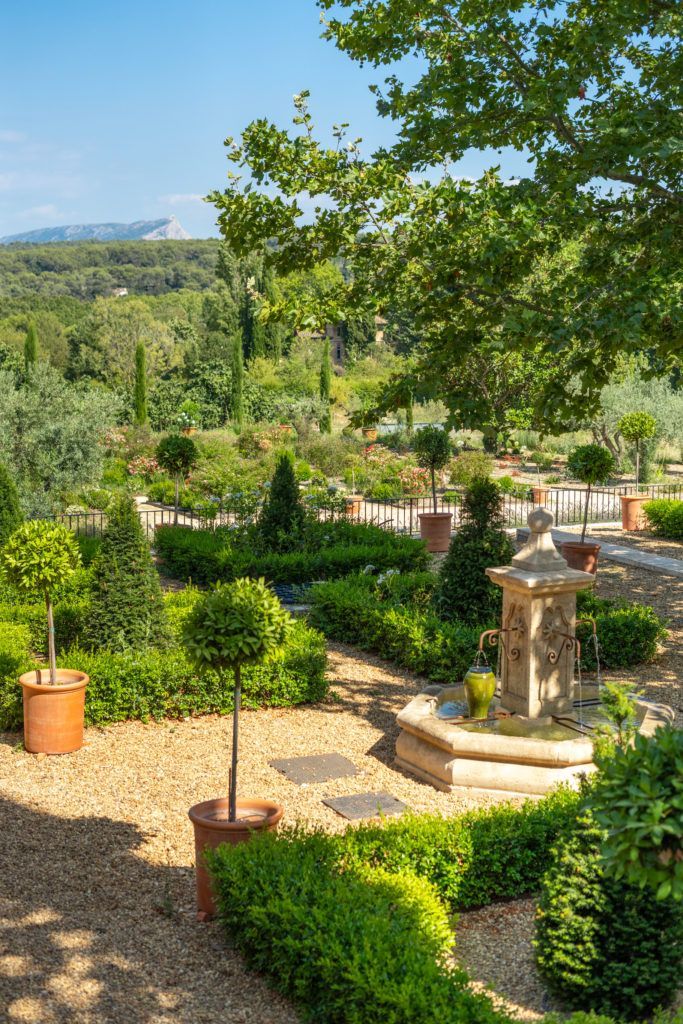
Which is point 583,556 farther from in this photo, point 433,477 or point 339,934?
point 339,934

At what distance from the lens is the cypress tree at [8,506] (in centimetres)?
1304

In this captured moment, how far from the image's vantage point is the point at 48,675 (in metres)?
8.40

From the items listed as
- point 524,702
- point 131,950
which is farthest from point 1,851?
point 524,702

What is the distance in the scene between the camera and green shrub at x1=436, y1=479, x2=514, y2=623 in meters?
10.2

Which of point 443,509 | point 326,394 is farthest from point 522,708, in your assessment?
point 326,394

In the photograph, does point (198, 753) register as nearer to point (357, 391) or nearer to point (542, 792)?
point (542, 792)

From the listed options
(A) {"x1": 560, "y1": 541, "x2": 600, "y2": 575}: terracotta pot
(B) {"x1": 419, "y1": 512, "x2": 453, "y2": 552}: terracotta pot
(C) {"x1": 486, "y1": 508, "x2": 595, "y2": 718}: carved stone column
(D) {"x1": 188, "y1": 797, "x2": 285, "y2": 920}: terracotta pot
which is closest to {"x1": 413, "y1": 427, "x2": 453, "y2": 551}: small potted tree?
(B) {"x1": 419, "y1": 512, "x2": 453, "y2": 552}: terracotta pot

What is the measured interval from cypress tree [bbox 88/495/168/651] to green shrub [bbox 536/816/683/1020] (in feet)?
17.8

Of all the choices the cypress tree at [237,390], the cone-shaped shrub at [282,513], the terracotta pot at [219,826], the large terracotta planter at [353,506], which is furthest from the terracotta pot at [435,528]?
the cypress tree at [237,390]

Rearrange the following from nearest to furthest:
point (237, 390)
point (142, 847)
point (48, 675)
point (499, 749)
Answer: point (142, 847) → point (499, 749) → point (48, 675) → point (237, 390)

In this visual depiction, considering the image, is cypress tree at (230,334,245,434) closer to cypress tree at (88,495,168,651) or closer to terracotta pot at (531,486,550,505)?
terracotta pot at (531,486,550,505)

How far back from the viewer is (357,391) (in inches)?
1698

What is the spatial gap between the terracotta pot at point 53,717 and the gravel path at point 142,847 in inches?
4.8

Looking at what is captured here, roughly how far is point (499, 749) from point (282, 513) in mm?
7928
